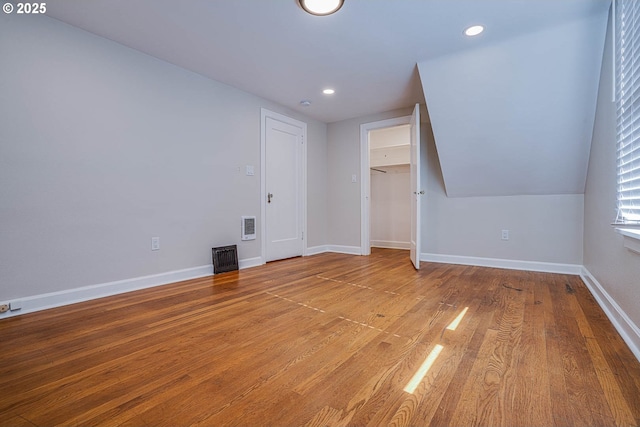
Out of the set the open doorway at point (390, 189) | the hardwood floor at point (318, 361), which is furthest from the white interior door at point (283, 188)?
the hardwood floor at point (318, 361)

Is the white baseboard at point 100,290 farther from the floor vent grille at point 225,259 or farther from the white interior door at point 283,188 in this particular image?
the white interior door at point 283,188

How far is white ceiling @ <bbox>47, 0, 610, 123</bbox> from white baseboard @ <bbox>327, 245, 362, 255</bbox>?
2.49 meters

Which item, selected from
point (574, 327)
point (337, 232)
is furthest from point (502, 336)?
point (337, 232)

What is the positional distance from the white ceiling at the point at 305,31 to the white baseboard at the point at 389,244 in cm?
286

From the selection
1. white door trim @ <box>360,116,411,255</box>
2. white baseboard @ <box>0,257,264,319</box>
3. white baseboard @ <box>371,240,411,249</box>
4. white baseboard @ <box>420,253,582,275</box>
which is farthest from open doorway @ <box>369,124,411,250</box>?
white baseboard @ <box>0,257,264,319</box>

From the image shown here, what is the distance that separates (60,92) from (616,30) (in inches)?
157

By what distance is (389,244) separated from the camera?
5367 mm

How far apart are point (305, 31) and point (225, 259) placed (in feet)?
7.95

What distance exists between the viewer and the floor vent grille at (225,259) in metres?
3.21

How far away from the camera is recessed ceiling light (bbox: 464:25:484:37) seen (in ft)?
7.36

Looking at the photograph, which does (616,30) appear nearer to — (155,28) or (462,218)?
(462,218)

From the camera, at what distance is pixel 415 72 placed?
3004mm

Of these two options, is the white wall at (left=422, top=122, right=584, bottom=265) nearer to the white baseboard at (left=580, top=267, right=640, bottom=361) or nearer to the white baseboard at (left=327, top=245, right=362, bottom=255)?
the white baseboard at (left=580, top=267, right=640, bottom=361)

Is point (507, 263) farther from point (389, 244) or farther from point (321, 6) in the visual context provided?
point (321, 6)
